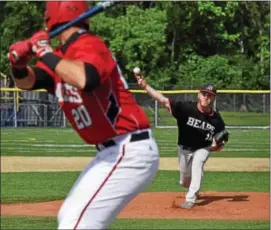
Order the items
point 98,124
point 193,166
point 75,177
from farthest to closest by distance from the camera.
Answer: point 75,177 → point 193,166 → point 98,124

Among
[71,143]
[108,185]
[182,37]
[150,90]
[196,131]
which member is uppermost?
[108,185]

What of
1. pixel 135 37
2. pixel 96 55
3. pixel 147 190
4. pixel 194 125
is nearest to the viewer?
pixel 96 55

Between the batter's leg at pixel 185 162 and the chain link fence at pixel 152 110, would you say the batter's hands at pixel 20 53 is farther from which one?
the chain link fence at pixel 152 110

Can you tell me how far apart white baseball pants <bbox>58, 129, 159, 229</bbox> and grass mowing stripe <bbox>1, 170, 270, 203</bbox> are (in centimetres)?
838

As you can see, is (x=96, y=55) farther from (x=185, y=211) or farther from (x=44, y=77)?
(x=185, y=211)

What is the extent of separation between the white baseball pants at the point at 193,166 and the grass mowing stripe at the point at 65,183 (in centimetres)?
228

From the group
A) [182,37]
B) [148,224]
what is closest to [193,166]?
[148,224]

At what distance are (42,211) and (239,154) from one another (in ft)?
38.7

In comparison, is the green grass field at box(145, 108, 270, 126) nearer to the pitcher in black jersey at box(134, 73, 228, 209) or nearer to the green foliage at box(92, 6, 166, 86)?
the green foliage at box(92, 6, 166, 86)

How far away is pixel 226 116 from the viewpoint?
34188 mm

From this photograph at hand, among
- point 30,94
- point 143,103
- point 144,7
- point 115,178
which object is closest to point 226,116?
point 143,103

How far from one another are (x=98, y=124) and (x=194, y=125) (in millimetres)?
7135

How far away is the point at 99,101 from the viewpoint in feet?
17.5

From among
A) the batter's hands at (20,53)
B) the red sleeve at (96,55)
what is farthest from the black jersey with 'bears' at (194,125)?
the red sleeve at (96,55)
